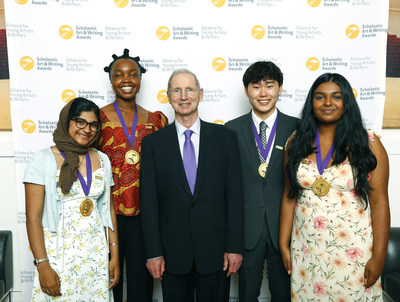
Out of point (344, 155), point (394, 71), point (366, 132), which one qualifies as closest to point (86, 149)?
point (344, 155)

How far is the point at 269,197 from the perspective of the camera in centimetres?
218

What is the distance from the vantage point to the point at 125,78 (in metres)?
2.43

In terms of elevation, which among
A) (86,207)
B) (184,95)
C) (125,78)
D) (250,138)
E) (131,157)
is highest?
(125,78)

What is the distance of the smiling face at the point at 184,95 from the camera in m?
2.03

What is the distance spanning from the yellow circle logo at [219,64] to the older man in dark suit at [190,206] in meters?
1.08

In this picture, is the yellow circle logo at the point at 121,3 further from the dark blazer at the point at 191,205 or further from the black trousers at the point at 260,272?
the black trousers at the point at 260,272

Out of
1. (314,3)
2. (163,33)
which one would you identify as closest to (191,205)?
(163,33)

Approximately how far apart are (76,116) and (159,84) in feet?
4.26

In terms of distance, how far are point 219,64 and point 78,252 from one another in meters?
2.06

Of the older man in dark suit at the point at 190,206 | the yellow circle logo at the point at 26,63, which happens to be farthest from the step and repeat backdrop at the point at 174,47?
the older man in dark suit at the point at 190,206

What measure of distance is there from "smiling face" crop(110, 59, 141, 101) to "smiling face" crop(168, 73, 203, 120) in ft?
1.52

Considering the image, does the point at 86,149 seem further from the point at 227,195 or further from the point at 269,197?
the point at 269,197

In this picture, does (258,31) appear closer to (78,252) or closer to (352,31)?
(352,31)

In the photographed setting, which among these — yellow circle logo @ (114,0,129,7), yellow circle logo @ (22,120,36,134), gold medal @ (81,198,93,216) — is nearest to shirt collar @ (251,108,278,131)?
gold medal @ (81,198,93,216)
